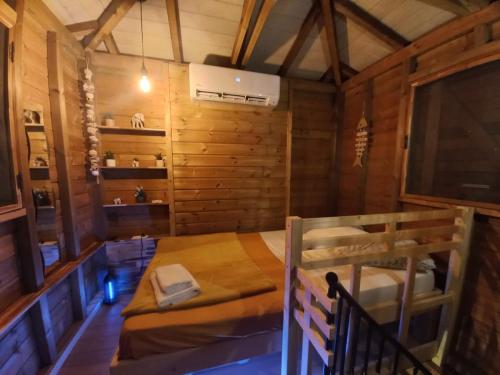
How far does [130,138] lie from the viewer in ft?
8.17

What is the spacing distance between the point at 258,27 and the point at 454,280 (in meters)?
2.83

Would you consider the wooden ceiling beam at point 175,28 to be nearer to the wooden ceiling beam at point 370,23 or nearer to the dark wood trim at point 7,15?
the dark wood trim at point 7,15

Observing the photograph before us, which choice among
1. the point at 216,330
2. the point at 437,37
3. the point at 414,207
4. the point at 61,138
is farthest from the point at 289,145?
the point at 61,138

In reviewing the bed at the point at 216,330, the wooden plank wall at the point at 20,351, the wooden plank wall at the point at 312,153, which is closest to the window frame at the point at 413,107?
the bed at the point at 216,330

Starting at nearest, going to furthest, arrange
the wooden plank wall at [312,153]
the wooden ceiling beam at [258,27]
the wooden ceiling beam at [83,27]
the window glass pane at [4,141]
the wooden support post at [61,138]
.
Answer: the window glass pane at [4,141] < the wooden support post at [61,138] < the wooden ceiling beam at [258,27] < the wooden ceiling beam at [83,27] < the wooden plank wall at [312,153]

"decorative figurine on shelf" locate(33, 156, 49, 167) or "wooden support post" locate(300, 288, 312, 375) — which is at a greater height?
"decorative figurine on shelf" locate(33, 156, 49, 167)

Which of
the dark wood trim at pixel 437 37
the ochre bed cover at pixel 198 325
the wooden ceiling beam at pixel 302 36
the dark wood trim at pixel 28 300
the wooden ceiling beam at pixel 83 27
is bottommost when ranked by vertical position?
the ochre bed cover at pixel 198 325

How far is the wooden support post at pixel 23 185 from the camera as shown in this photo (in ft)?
4.03

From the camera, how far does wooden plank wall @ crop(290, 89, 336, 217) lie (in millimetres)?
3072

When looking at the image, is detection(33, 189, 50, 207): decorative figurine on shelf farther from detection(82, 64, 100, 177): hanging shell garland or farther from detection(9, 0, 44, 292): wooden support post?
detection(82, 64, 100, 177): hanging shell garland

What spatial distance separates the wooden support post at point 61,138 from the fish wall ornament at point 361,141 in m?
3.24

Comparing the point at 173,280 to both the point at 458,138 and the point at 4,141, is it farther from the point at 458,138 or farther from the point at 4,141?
the point at 458,138

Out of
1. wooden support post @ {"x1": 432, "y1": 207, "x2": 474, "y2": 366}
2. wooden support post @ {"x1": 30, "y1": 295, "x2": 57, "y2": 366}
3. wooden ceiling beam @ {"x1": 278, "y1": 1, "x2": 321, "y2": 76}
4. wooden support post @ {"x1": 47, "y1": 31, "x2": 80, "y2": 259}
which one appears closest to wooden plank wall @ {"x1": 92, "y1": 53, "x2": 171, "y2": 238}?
wooden support post @ {"x1": 47, "y1": 31, "x2": 80, "y2": 259}

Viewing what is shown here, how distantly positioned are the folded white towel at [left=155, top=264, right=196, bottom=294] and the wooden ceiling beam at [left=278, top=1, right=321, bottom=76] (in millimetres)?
2754
